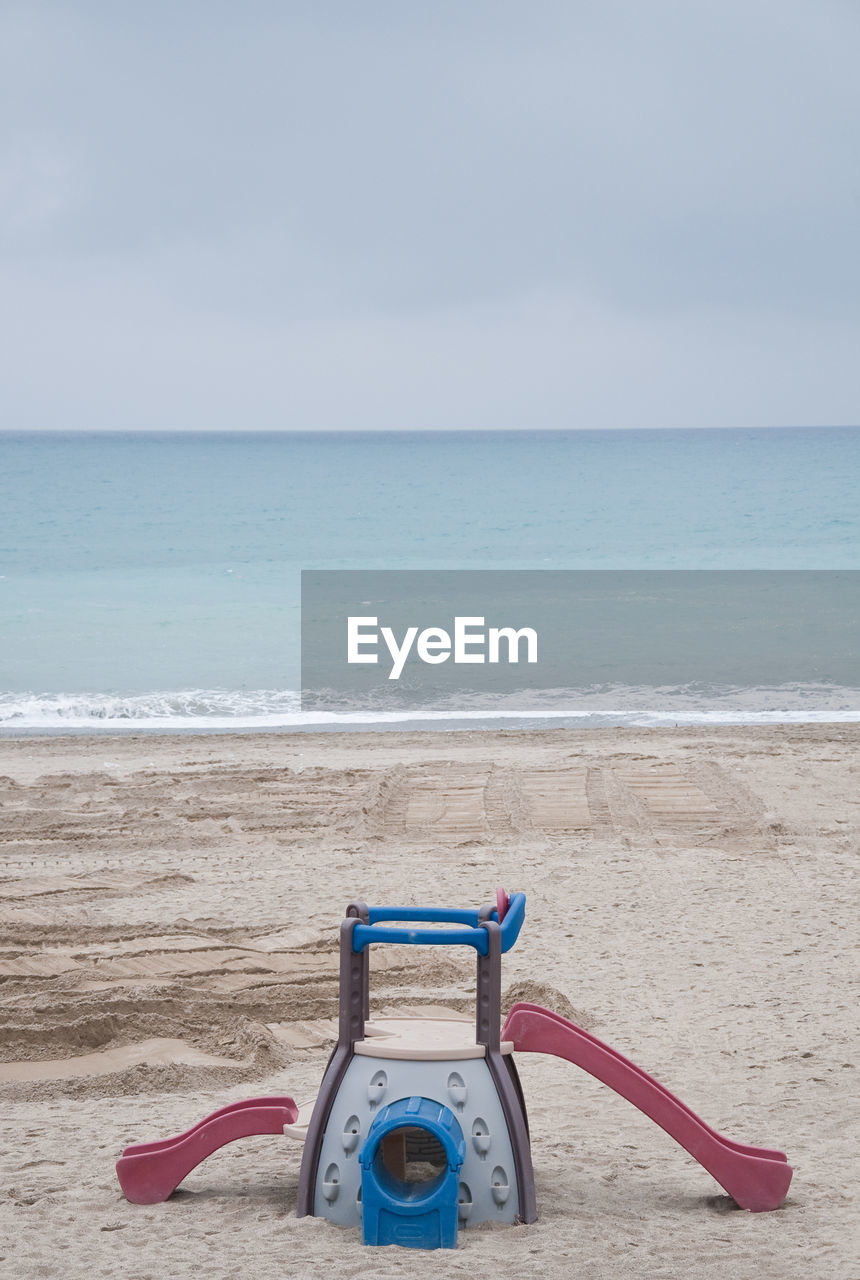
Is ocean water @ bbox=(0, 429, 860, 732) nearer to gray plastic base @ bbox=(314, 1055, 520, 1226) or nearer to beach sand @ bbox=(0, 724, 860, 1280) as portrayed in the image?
beach sand @ bbox=(0, 724, 860, 1280)

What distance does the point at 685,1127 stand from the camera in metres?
3.46

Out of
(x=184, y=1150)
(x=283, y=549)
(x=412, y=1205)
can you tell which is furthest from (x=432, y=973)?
(x=283, y=549)

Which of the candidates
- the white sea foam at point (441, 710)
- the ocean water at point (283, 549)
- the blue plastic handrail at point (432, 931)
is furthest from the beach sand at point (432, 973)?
the ocean water at point (283, 549)

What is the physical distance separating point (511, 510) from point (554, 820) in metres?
44.4

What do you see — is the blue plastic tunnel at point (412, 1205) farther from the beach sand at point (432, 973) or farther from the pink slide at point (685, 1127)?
the pink slide at point (685, 1127)

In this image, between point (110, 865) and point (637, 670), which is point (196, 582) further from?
point (110, 865)

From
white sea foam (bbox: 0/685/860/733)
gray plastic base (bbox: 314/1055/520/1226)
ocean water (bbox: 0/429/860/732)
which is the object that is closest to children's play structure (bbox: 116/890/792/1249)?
gray plastic base (bbox: 314/1055/520/1226)

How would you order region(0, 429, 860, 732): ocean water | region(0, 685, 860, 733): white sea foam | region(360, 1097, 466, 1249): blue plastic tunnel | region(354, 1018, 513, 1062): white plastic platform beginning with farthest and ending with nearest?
1. region(0, 429, 860, 732): ocean water
2. region(0, 685, 860, 733): white sea foam
3. region(354, 1018, 513, 1062): white plastic platform
4. region(360, 1097, 466, 1249): blue plastic tunnel

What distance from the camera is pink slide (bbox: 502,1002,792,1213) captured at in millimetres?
3453

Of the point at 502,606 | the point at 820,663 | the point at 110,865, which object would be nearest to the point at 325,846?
the point at 110,865

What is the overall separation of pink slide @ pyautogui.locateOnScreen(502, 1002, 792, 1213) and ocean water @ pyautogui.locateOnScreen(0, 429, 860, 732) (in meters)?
11.4

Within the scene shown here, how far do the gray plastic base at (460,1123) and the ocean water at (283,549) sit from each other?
464 inches

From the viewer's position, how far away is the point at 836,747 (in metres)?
11.8

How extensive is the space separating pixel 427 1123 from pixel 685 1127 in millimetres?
855
